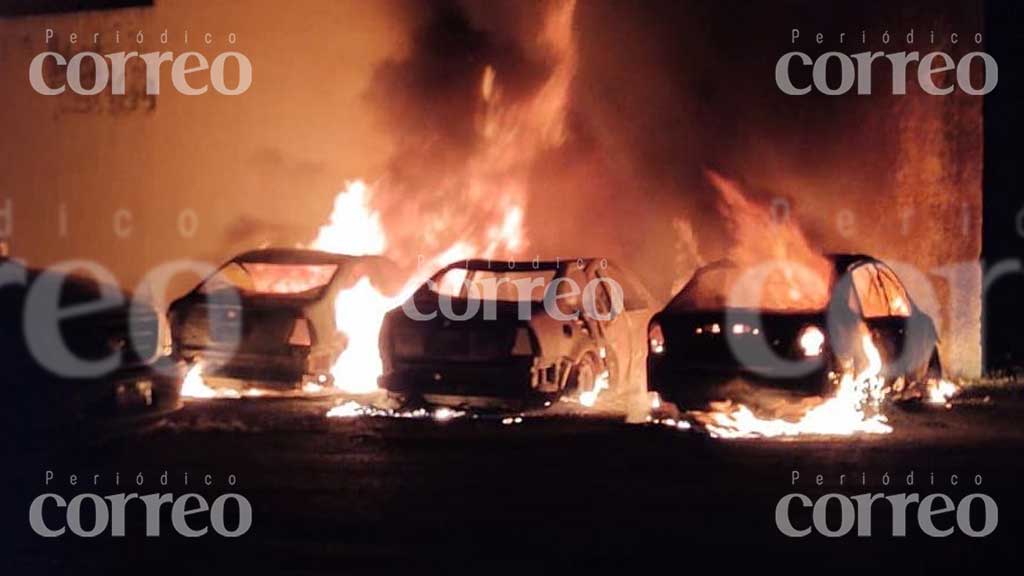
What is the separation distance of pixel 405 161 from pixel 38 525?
1072cm

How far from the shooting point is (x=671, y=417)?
38.8 ft

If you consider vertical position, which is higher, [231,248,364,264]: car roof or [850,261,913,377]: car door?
[231,248,364,264]: car roof

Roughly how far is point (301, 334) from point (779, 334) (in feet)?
15.5

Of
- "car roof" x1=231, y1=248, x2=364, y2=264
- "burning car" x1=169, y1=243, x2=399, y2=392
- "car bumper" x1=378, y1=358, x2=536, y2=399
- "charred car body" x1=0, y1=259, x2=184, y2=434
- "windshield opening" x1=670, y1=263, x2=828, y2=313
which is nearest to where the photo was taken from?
"charred car body" x1=0, y1=259, x2=184, y2=434

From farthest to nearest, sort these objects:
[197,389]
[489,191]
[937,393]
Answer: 1. [489,191]
2. [197,389]
3. [937,393]

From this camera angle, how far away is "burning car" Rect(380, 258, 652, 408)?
11.4 meters

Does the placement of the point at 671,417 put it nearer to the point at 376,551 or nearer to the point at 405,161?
the point at 376,551

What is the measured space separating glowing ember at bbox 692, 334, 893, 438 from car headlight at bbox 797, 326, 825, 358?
369mm

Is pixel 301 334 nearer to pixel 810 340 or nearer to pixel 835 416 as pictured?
pixel 810 340

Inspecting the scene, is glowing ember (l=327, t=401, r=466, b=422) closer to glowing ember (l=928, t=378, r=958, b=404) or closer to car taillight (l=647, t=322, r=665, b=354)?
car taillight (l=647, t=322, r=665, b=354)

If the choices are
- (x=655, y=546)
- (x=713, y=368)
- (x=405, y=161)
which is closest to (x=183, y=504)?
(x=655, y=546)

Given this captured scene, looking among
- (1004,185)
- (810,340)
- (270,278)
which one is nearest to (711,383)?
(810,340)

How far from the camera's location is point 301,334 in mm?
12594

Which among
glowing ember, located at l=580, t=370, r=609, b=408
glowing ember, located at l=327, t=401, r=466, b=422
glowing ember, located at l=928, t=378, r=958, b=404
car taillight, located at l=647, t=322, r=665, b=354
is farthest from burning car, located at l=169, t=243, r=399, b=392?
glowing ember, located at l=928, t=378, r=958, b=404
